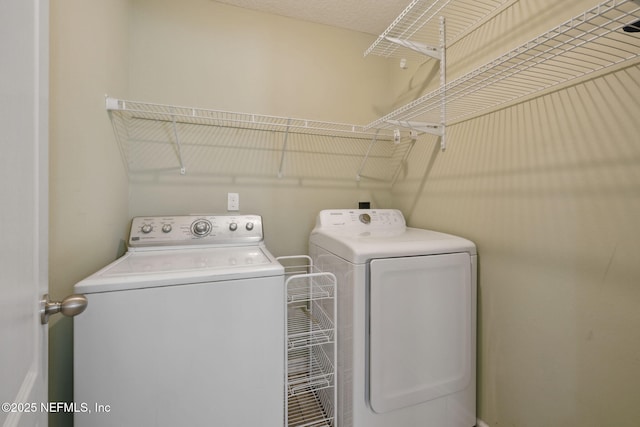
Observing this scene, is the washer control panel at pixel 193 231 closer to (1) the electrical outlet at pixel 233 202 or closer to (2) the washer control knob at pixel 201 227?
(2) the washer control knob at pixel 201 227

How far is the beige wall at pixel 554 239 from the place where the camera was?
90cm

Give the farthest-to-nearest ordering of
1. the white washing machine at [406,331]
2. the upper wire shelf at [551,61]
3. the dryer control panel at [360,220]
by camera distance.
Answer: the dryer control panel at [360,220] < the white washing machine at [406,331] < the upper wire shelf at [551,61]

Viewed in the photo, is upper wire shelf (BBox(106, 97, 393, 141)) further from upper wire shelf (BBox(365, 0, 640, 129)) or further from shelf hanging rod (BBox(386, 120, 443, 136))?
upper wire shelf (BBox(365, 0, 640, 129))

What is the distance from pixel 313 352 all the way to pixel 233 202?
1.15 metres

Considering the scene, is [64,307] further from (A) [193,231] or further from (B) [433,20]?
(B) [433,20]

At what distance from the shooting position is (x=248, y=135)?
6.02 ft

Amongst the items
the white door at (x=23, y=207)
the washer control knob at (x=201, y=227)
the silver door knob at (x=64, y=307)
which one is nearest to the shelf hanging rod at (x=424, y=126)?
the washer control knob at (x=201, y=227)

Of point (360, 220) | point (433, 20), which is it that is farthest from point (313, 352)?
point (433, 20)

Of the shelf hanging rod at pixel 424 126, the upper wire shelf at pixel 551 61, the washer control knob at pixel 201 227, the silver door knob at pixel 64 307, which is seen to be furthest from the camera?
the shelf hanging rod at pixel 424 126

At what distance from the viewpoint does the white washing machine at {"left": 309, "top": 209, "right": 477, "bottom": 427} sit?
1175mm

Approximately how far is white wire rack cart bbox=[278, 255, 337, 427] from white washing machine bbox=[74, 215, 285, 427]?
23 cm

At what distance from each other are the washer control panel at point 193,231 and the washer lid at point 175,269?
0.08 meters

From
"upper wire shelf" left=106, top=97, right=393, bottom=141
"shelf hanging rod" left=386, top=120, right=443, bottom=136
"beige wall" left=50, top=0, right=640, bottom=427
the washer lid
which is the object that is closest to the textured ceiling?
"beige wall" left=50, top=0, right=640, bottom=427

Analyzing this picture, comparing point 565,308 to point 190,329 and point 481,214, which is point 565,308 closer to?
point 481,214
